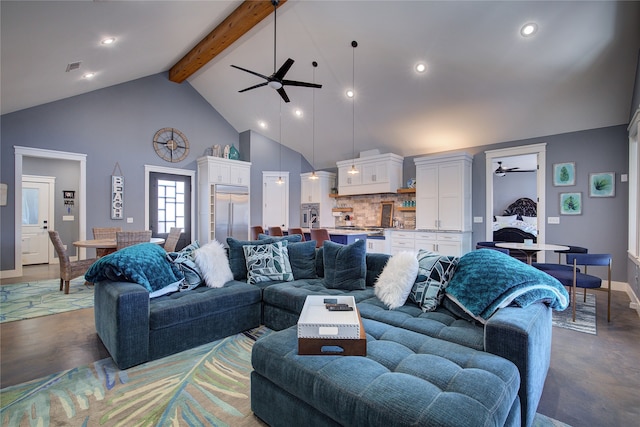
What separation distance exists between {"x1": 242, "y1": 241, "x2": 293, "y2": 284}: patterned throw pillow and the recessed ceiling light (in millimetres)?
4060

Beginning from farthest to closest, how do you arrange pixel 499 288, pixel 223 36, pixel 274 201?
pixel 274 201
pixel 223 36
pixel 499 288

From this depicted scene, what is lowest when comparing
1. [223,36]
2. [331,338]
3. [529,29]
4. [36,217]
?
[331,338]

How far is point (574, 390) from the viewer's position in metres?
2.00

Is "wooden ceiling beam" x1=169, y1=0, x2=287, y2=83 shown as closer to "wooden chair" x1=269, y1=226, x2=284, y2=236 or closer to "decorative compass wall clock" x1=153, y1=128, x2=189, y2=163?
"decorative compass wall clock" x1=153, y1=128, x2=189, y2=163

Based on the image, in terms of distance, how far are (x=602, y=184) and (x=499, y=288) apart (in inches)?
173

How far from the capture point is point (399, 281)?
2359mm

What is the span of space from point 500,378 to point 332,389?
0.75 m

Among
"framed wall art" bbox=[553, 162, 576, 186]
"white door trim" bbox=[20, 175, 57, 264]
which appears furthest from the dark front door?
"framed wall art" bbox=[553, 162, 576, 186]

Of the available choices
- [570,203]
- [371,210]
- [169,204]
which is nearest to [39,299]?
[169,204]

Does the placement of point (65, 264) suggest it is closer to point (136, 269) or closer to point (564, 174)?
point (136, 269)

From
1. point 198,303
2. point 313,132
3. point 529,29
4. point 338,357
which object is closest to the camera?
point 338,357

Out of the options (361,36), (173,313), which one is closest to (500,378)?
(173,313)

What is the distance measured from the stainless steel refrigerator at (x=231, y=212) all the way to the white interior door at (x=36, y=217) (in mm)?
4001

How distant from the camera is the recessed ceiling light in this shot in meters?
3.62
